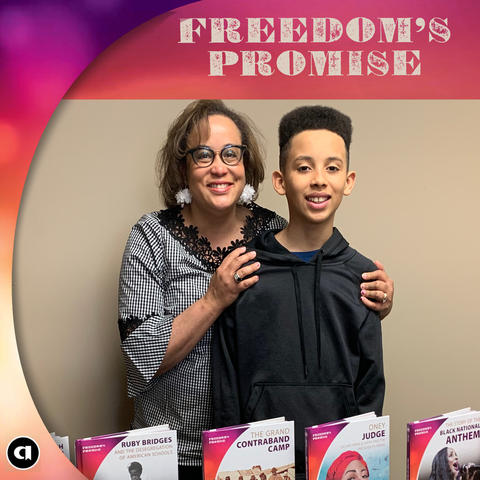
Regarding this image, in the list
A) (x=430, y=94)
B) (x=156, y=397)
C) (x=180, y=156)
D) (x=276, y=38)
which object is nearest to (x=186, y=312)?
(x=156, y=397)

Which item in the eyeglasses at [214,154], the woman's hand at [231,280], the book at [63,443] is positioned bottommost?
the book at [63,443]

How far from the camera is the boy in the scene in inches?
70.9

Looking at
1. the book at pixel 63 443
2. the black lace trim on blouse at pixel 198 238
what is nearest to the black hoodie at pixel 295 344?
the black lace trim on blouse at pixel 198 238

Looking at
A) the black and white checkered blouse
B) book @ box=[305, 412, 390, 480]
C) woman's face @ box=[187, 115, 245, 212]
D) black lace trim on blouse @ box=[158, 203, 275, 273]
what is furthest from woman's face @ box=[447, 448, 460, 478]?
woman's face @ box=[187, 115, 245, 212]

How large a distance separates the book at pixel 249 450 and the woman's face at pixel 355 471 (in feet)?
0.49

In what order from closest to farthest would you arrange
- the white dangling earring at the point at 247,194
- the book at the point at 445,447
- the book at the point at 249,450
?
the book at the point at 249,450, the book at the point at 445,447, the white dangling earring at the point at 247,194

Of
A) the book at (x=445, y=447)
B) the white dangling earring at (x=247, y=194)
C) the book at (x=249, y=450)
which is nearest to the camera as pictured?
the book at (x=249, y=450)

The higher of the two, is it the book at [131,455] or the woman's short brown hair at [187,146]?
the woman's short brown hair at [187,146]

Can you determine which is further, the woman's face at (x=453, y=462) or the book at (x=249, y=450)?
the woman's face at (x=453, y=462)

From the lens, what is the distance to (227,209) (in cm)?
189

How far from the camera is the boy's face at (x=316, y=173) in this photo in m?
1.78

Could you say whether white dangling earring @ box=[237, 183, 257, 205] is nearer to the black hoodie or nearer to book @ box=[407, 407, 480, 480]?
the black hoodie

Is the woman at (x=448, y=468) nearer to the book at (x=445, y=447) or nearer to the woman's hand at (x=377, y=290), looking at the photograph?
the book at (x=445, y=447)

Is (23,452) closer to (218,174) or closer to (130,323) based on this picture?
(130,323)
